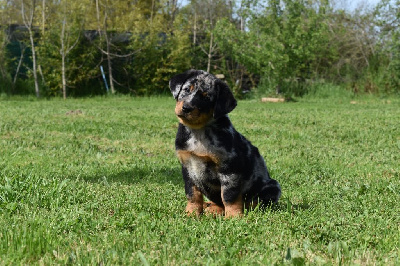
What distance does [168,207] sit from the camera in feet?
15.7

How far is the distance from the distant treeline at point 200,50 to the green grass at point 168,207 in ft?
49.8

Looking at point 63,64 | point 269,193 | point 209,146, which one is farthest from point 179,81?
point 63,64

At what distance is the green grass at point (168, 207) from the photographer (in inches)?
127

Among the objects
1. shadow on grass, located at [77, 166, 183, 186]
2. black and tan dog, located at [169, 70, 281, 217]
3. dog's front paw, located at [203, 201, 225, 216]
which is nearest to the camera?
black and tan dog, located at [169, 70, 281, 217]

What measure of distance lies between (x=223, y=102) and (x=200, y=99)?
0.69 feet

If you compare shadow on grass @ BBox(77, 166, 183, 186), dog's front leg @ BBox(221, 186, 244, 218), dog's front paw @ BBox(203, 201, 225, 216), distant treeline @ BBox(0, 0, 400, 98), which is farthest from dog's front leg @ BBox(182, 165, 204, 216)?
distant treeline @ BBox(0, 0, 400, 98)

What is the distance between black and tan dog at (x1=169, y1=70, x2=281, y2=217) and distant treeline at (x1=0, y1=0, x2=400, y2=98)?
67.7 feet

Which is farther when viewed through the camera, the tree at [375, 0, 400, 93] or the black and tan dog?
the tree at [375, 0, 400, 93]

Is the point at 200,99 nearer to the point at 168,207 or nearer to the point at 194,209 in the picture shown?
the point at 194,209

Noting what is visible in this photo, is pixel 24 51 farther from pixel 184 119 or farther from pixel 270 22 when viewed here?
pixel 184 119

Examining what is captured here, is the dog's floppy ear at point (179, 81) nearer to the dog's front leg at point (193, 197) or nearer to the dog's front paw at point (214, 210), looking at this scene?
the dog's front leg at point (193, 197)

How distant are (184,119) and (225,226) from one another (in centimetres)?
94

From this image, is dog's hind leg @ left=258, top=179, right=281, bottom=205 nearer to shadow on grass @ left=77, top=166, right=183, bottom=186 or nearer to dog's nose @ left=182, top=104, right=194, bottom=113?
dog's nose @ left=182, top=104, right=194, bottom=113

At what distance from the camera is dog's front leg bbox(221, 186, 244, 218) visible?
421cm
